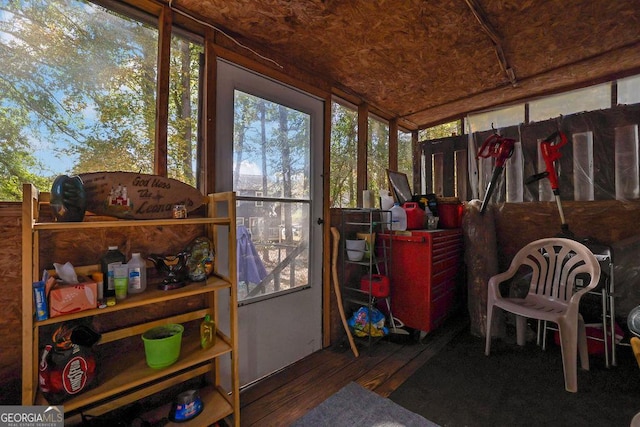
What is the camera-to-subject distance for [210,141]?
1.55 m

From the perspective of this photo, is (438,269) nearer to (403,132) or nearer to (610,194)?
(610,194)

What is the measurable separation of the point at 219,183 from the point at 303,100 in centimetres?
92

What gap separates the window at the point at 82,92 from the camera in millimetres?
1113

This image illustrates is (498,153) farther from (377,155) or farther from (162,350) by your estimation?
(162,350)

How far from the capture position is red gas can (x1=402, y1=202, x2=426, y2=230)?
2386mm

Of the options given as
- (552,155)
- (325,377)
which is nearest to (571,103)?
(552,155)

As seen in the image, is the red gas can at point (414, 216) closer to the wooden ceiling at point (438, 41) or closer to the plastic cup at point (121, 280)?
the wooden ceiling at point (438, 41)

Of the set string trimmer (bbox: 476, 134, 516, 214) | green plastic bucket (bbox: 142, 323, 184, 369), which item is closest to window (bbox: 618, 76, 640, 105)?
string trimmer (bbox: 476, 134, 516, 214)

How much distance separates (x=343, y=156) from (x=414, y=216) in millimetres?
844

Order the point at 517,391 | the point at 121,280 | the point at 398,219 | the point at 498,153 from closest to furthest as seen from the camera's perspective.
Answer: the point at 121,280
the point at 517,391
the point at 398,219
the point at 498,153

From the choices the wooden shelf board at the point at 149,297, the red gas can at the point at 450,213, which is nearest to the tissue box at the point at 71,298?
the wooden shelf board at the point at 149,297

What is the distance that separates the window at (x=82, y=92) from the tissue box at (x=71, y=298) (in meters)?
0.49

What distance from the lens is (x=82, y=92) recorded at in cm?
124

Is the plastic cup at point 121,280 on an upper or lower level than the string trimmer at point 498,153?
lower
